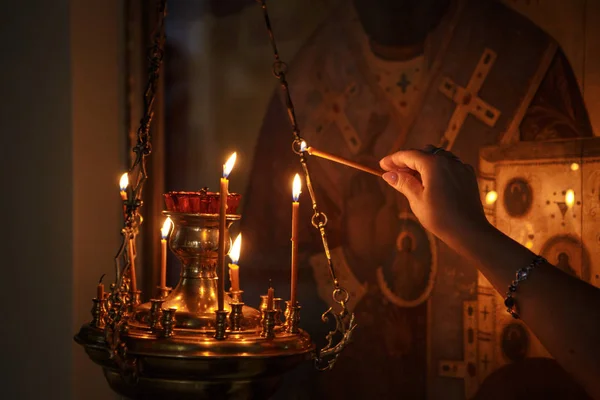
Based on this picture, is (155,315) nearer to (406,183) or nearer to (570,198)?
(406,183)

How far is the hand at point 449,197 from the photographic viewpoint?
1335 mm

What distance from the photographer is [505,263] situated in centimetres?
127

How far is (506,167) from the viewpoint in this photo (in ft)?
6.00

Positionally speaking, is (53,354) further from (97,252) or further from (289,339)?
(289,339)

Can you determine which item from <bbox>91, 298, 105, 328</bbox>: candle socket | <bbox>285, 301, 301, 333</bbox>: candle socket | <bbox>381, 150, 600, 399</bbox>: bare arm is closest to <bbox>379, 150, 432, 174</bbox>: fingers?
<bbox>381, 150, 600, 399</bbox>: bare arm

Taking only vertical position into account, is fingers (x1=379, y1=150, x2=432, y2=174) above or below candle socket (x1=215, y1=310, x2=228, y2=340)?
above

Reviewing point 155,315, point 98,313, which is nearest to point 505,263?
point 155,315

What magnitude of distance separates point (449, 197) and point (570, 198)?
0.56 m

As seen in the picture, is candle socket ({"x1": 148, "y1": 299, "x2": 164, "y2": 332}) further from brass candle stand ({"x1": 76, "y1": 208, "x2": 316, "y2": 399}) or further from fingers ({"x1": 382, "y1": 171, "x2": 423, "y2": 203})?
fingers ({"x1": 382, "y1": 171, "x2": 423, "y2": 203})

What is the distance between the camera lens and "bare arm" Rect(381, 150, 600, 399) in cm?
115

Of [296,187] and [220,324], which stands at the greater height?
[296,187]

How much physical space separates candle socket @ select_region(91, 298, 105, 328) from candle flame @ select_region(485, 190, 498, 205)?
1089mm

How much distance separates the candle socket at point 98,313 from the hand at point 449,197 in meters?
0.76

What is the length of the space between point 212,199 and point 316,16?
93 centimetres
